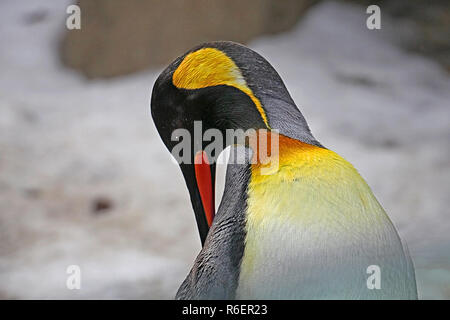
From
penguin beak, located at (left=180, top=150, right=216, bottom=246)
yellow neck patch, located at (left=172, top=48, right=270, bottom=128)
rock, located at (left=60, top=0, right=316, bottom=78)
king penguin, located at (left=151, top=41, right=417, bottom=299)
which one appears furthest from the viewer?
rock, located at (left=60, top=0, right=316, bottom=78)

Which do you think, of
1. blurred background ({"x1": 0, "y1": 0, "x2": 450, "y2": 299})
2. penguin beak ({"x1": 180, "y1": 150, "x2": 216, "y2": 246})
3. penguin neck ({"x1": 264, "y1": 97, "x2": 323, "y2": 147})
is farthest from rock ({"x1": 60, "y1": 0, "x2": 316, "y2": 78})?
penguin neck ({"x1": 264, "y1": 97, "x2": 323, "y2": 147})

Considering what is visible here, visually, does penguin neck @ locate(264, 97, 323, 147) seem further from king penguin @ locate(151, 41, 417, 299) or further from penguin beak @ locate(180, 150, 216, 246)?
penguin beak @ locate(180, 150, 216, 246)

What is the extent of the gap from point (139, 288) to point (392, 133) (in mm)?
985

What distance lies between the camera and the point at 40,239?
5.13 ft

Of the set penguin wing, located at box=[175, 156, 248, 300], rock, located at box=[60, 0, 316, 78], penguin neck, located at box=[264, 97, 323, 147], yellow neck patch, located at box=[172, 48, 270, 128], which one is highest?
rock, located at box=[60, 0, 316, 78]

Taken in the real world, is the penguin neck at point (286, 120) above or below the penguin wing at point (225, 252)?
above

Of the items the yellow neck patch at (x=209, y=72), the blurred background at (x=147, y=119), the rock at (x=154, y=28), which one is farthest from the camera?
the rock at (x=154, y=28)

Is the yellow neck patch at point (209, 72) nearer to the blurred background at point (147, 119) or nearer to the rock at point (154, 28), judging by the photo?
the blurred background at point (147, 119)

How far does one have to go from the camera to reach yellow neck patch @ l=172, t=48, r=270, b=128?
69cm

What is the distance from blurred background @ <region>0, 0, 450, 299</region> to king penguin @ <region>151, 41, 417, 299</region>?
615mm

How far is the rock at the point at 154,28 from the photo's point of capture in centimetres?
209

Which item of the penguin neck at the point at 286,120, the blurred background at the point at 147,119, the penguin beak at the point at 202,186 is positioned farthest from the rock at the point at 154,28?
the penguin neck at the point at 286,120

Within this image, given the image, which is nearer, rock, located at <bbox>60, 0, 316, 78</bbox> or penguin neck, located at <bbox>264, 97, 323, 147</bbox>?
penguin neck, located at <bbox>264, 97, 323, 147</bbox>

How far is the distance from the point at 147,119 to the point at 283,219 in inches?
59.3
